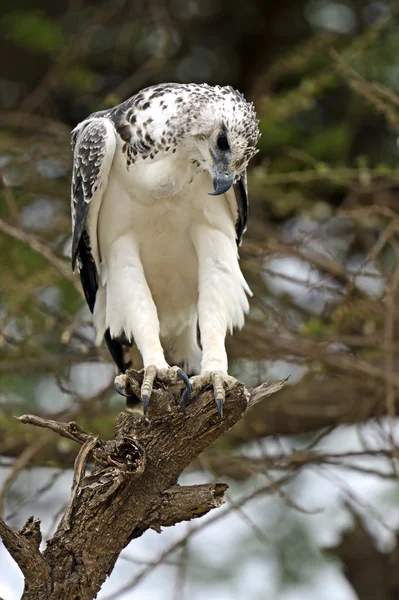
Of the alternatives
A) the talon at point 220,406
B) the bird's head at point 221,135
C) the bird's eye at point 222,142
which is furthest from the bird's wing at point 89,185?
the talon at point 220,406

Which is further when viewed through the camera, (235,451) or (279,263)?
(235,451)

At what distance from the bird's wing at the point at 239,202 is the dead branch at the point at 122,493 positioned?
3.88 feet

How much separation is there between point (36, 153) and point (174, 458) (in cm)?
297

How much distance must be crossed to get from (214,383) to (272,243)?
168cm

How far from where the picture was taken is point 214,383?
13.3 feet

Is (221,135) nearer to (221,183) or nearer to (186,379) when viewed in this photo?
(221,183)

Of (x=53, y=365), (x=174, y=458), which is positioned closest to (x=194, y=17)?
(x=53, y=365)

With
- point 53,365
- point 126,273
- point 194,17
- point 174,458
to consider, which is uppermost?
point 194,17

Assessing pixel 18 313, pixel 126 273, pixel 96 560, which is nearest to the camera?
pixel 96 560

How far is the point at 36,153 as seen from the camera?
20.4 feet

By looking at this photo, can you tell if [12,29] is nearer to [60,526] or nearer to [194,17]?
[194,17]

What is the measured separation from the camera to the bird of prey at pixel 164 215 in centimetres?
423

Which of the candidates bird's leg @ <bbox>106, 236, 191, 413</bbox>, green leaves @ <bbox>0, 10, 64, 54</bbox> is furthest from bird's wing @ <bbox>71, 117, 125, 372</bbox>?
green leaves @ <bbox>0, 10, 64, 54</bbox>

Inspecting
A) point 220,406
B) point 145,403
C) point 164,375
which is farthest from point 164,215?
point 220,406
